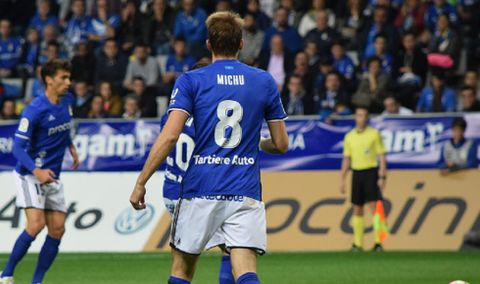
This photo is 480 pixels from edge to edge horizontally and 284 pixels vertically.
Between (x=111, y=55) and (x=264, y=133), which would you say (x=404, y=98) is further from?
(x=111, y=55)

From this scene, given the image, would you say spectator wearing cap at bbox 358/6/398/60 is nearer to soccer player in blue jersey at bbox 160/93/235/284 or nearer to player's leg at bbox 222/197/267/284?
soccer player in blue jersey at bbox 160/93/235/284

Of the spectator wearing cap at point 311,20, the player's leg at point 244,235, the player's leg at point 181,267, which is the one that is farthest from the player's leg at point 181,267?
the spectator wearing cap at point 311,20

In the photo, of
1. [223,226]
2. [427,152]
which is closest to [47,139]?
[223,226]

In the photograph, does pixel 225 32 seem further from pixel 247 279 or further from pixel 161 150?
pixel 247 279

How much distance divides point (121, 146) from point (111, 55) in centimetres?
351

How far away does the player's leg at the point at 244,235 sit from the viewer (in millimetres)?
7328

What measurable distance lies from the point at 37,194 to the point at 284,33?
10826 millimetres

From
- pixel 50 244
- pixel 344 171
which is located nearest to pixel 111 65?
pixel 344 171

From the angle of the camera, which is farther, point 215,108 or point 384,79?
point 384,79

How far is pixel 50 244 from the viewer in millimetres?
11734

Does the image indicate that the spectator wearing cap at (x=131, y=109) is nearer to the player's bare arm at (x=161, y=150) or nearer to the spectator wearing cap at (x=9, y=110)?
the spectator wearing cap at (x=9, y=110)

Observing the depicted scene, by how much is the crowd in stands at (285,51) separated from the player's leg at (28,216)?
7999 millimetres

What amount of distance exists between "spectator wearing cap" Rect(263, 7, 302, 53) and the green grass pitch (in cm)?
578

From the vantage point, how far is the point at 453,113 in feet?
60.9
